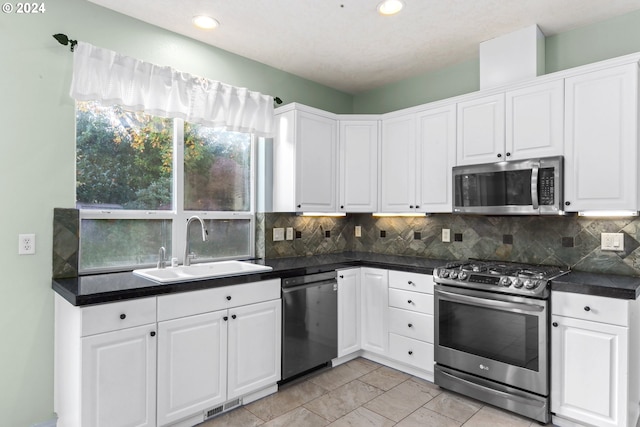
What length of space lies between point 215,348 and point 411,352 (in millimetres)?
1609

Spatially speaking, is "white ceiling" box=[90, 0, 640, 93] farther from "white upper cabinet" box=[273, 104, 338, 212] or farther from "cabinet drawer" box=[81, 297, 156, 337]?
"cabinet drawer" box=[81, 297, 156, 337]

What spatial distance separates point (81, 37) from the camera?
2.42 metres

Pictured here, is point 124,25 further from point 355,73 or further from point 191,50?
point 355,73

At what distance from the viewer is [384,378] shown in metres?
3.06

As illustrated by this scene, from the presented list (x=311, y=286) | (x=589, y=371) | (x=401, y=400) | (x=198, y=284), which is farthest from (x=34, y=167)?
(x=589, y=371)

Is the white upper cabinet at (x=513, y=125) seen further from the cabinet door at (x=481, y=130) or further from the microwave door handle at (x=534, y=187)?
the microwave door handle at (x=534, y=187)

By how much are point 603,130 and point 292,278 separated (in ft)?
7.70

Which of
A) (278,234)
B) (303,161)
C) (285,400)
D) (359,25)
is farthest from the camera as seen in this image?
(278,234)

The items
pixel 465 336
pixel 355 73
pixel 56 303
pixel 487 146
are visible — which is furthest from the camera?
pixel 355 73

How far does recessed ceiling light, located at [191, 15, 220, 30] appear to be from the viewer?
8.69ft

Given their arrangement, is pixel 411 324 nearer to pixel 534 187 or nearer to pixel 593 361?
pixel 593 361

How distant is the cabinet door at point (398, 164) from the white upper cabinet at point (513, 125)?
475 mm

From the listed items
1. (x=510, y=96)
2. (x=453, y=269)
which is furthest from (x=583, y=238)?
(x=510, y=96)

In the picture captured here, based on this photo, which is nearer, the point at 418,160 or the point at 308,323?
the point at 308,323
